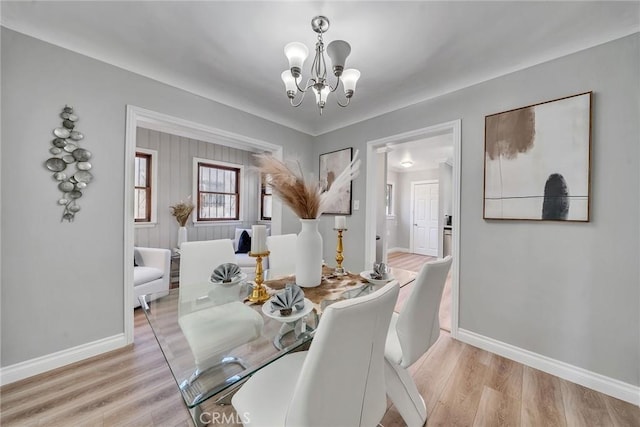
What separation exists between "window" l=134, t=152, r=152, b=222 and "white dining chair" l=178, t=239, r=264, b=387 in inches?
101

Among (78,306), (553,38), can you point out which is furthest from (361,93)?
(78,306)

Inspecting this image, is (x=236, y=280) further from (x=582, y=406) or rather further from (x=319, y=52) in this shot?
(x=582, y=406)

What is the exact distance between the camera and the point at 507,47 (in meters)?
1.75

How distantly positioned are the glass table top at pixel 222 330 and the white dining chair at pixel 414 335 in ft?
1.20

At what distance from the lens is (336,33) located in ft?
5.32

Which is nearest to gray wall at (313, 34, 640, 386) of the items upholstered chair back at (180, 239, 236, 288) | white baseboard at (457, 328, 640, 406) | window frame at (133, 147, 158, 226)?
white baseboard at (457, 328, 640, 406)

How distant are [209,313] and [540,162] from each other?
2.57 metres

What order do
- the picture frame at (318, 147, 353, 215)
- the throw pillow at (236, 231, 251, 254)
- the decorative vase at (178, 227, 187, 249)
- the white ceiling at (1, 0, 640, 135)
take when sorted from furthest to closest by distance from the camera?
1. the throw pillow at (236, 231, 251, 254)
2. the decorative vase at (178, 227, 187, 249)
3. the picture frame at (318, 147, 353, 215)
4. the white ceiling at (1, 0, 640, 135)

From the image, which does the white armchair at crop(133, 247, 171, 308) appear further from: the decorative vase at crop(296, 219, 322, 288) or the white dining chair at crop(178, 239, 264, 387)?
the decorative vase at crop(296, 219, 322, 288)

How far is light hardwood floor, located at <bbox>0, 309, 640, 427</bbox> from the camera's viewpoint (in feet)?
4.48

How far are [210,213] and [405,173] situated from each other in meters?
5.28

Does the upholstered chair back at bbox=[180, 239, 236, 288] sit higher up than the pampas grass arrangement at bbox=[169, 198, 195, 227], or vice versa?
the pampas grass arrangement at bbox=[169, 198, 195, 227]

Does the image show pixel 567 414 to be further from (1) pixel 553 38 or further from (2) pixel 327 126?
(2) pixel 327 126

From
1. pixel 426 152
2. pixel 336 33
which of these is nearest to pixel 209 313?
pixel 336 33
